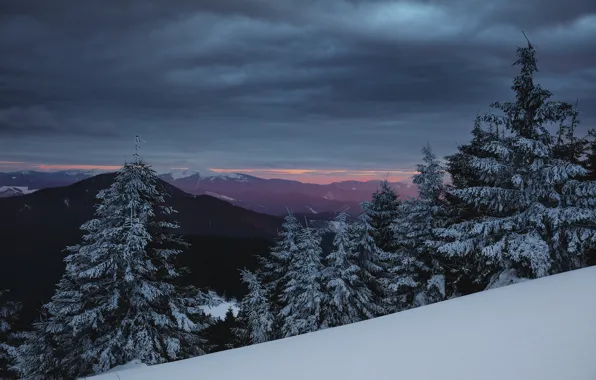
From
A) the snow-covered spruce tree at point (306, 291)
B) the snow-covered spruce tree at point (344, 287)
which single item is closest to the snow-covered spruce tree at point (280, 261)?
the snow-covered spruce tree at point (306, 291)

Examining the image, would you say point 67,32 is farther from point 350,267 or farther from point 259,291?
point 350,267

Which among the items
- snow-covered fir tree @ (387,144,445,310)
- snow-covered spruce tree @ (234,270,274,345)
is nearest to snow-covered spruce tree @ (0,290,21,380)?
snow-covered spruce tree @ (234,270,274,345)

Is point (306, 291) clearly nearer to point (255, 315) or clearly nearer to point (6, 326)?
point (255, 315)

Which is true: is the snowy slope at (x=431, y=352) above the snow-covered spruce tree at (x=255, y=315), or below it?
above

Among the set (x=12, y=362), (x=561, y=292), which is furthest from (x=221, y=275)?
(x=561, y=292)

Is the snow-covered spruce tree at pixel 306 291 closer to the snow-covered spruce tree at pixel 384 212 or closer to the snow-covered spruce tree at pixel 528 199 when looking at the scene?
the snow-covered spruce tree at pixel 384 212

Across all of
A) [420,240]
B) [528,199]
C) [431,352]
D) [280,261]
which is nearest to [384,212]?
[420,240]

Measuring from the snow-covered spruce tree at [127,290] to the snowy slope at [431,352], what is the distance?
349 inches

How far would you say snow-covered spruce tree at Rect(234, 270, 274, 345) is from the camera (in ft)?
55.9

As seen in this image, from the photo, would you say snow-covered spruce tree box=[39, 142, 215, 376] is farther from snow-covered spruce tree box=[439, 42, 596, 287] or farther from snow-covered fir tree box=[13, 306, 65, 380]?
snow-covered spruce tree box=[439, 42, 596, 287]

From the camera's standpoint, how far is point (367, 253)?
18.6m

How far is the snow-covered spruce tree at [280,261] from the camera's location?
19.9m

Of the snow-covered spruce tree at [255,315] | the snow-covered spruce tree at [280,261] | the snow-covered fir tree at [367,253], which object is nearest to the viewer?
the snow-covered spruce tree at [255,315]

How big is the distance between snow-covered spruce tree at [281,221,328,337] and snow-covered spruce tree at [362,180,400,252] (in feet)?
12.1
